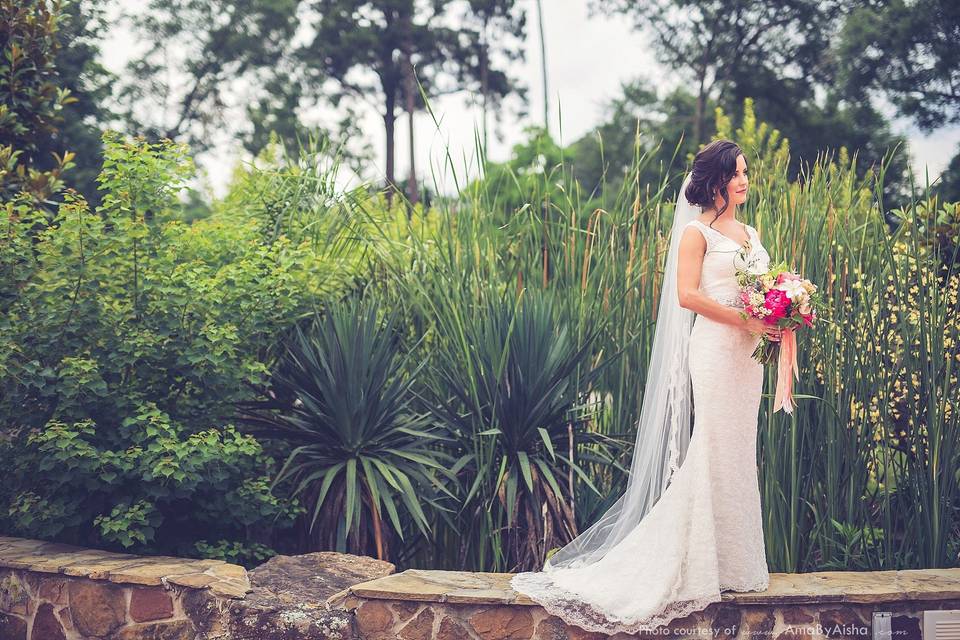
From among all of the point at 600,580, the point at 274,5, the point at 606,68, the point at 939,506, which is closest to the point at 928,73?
the point at 606,68

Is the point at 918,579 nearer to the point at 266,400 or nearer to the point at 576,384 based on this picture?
the point at 576,384

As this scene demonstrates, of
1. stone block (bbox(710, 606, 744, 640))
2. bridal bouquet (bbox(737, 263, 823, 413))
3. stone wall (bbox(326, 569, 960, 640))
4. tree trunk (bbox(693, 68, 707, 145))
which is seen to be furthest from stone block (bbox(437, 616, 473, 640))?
tree trunk (bbox(693, 68, 707, 145))

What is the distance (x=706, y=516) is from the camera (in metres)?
3.84

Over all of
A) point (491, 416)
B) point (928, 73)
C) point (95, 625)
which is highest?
point (928, 73)

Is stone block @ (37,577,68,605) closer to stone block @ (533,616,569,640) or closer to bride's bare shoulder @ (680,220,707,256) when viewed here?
stone block @ (533,616,569,640)

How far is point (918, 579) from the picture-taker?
408 centimetres

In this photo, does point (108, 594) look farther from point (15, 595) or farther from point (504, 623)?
point (504, 623)

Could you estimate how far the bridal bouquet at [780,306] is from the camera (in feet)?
12.3

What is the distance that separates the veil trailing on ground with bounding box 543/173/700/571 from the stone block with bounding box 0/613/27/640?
250cm

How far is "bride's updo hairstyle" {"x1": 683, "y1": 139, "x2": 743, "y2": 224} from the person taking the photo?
3.94 metres

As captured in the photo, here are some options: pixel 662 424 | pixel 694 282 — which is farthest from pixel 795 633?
pixel 694 282

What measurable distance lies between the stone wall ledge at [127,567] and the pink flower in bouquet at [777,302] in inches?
100

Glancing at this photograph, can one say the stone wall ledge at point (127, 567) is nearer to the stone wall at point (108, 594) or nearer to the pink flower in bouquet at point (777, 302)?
the stone wall at point (108, 594)

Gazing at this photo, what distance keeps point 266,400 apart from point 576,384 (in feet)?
5.90
